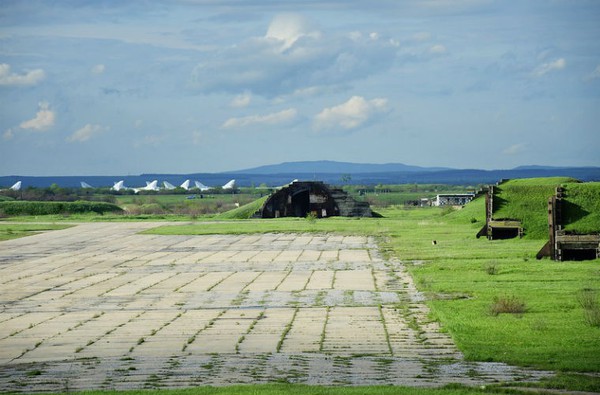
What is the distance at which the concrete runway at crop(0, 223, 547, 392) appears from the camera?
12375 mm

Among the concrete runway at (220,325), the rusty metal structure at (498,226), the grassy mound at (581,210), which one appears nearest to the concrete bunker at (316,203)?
the rusty metal structure at (498,226)

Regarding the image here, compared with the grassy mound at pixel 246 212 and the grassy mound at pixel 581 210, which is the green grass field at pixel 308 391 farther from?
the grassy mound at pixel 246 212

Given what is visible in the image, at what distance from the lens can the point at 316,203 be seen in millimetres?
61969

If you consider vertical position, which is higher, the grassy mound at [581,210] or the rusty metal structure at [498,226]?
the grassy mound at [581,210]

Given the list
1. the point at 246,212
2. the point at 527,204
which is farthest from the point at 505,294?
the point at 246,212

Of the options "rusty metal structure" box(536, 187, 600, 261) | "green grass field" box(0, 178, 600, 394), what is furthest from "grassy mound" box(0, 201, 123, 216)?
"rusty metal structure" box(536, 187, 600, 261)

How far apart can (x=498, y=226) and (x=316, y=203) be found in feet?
91.7

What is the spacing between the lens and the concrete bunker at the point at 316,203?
61844mm

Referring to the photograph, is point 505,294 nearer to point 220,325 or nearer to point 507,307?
point 507,307

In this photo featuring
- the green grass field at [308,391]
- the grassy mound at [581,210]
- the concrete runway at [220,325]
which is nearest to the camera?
the green grass field at [308,391]

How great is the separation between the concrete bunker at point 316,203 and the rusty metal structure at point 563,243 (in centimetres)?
3447

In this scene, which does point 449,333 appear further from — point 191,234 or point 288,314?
point 191,234

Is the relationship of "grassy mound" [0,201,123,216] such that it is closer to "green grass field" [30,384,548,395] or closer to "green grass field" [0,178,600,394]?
"green grass field" [0,178,600,394]

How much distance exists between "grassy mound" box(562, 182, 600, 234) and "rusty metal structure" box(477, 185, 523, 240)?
5.37 meters
